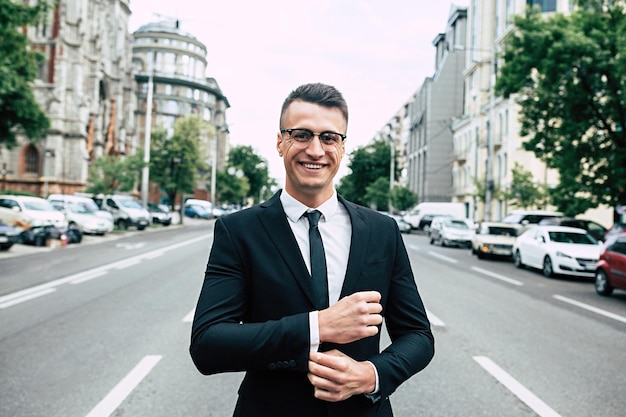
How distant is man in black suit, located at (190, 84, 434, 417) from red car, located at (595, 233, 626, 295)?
472 inches

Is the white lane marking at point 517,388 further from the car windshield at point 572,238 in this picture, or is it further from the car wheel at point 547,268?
the car windshield at point 572,238

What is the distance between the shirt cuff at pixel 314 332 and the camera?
1.79 metres

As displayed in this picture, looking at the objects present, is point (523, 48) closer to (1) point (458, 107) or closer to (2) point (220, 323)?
(2) point (220, 323)

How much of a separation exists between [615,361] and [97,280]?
33.9 feet

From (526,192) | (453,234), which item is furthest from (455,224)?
(526,192)

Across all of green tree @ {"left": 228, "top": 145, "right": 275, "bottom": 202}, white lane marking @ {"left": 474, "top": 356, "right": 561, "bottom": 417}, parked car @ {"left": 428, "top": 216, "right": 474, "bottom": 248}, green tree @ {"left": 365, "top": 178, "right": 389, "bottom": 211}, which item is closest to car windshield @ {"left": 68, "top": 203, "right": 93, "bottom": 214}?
parked car @ {"left": 428, "top": 216, "right": 474, "bottom": 248}

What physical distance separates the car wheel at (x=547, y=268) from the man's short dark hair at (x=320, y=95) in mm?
16104

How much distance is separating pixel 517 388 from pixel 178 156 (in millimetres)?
42447

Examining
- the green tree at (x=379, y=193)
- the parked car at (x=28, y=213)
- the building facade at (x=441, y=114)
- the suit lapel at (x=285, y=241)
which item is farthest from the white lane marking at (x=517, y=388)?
the building facade at (x=441, y=114)

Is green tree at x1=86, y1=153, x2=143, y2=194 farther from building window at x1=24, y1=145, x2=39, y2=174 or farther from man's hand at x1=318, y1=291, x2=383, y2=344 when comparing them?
man's hand at x1=318, y1=291, x2=383, y2=344

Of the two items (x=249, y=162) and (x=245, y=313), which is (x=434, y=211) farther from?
(x=249, y=162)

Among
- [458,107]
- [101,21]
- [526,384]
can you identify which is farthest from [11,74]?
[458,107]

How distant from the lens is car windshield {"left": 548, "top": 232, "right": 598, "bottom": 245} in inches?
690

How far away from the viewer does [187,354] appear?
6.58 meters
